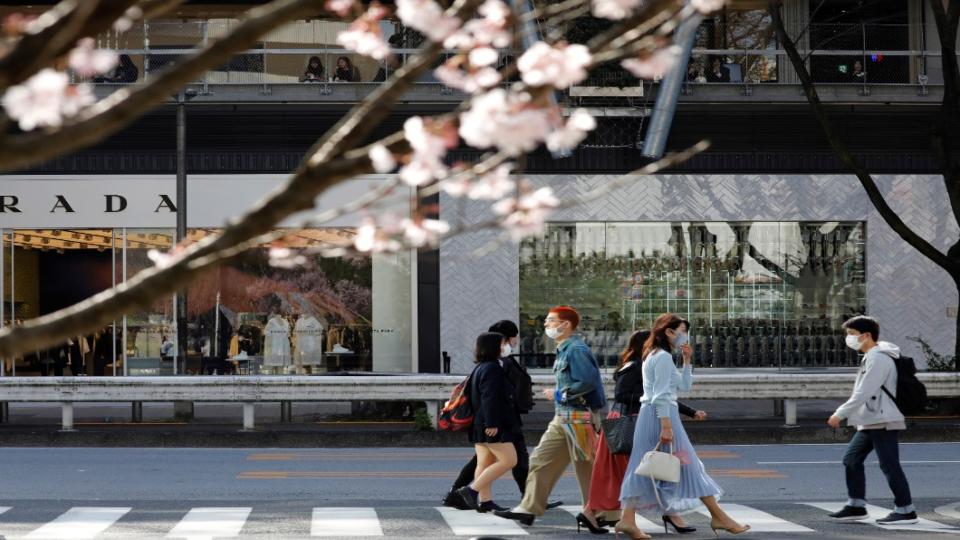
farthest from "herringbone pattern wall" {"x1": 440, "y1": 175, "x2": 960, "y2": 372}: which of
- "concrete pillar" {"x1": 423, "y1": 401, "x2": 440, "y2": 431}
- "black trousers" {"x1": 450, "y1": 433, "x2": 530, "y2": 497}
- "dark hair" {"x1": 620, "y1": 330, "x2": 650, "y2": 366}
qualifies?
"dark hair" {"x1": 620, "y1": 330, "x2": 650, "y2": 366}

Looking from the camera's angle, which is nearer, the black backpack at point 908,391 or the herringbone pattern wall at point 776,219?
the black backpack at point 908,391

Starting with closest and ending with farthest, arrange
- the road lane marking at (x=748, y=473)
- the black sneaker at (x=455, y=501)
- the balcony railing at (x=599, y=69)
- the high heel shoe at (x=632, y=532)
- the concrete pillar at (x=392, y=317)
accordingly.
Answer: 1. the high heel shoe at (x=632, y=532)
2. the black sneaker at (x=455, y=501)
3. the road lane marking at (x=748, y=473)
4. the balcony railing at (x=599, y=69)
5. the concrete pillar at (x=392, y=317)

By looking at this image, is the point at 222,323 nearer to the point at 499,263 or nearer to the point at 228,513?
the point at 499,263

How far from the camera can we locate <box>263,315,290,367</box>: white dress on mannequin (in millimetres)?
26312

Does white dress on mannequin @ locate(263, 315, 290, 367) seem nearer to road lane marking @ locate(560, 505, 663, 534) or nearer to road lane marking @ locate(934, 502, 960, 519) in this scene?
road lane marking @ locate(560, 505, 663, 534)

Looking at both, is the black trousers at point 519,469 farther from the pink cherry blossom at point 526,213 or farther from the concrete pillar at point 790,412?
the concrete pillar at point 790,412

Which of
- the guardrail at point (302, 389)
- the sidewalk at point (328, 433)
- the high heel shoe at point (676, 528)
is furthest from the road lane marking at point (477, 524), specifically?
the guardrail at point (302, 389)

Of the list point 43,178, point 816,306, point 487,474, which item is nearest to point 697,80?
point 816,306

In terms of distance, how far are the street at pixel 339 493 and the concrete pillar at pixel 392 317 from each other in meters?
8.31

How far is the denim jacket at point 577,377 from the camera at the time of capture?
10.8 m

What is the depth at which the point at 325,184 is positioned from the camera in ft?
9.89

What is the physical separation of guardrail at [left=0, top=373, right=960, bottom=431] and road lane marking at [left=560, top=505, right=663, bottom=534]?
23.2 feet

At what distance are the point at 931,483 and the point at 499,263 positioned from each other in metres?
13.7

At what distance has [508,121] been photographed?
10.2 ft
